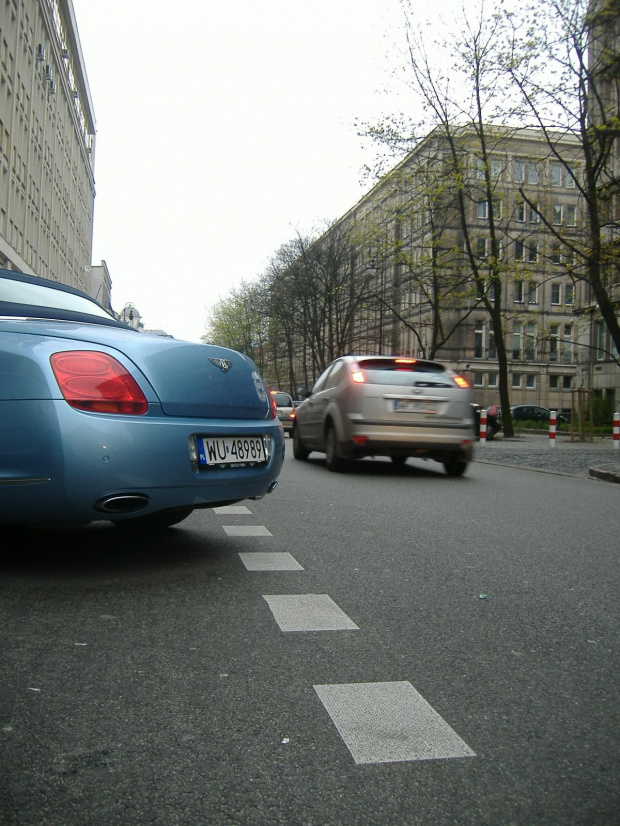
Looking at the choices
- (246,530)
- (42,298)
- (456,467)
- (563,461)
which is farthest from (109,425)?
(563,461)

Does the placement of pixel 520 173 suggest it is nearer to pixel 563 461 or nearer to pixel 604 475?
pixel 563 461

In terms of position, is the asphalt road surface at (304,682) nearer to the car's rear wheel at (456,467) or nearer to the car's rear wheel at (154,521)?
the car's rear wheel at (154,521)

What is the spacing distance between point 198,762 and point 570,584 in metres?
2.99

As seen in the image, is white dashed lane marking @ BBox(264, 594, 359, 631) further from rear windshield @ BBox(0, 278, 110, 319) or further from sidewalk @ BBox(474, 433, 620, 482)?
sidewalk @ BBox(474, 433, 620, 482)

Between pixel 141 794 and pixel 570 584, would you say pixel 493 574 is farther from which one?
pixel 141 794

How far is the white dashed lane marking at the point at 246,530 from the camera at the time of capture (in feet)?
20.2

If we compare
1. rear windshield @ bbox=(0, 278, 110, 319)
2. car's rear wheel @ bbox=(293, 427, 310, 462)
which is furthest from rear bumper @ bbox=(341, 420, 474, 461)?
rear windshield @ bbox=(0, 278, 110, 319)

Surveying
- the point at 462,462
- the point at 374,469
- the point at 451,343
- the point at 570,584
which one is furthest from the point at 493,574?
the point at 451,343

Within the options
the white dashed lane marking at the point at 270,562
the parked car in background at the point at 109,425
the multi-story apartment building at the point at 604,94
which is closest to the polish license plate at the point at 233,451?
the parked car in background at the point at 109,425

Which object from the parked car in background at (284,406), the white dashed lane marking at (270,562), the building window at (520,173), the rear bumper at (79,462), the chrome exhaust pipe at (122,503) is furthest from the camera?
the building window at (520,173)

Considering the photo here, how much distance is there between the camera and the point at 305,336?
200ft

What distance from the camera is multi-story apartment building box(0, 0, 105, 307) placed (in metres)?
37.6

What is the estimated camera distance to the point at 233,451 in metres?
5.02

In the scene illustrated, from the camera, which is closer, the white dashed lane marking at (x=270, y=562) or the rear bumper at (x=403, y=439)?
the white dashed lane marking at (x=270, y=562)
